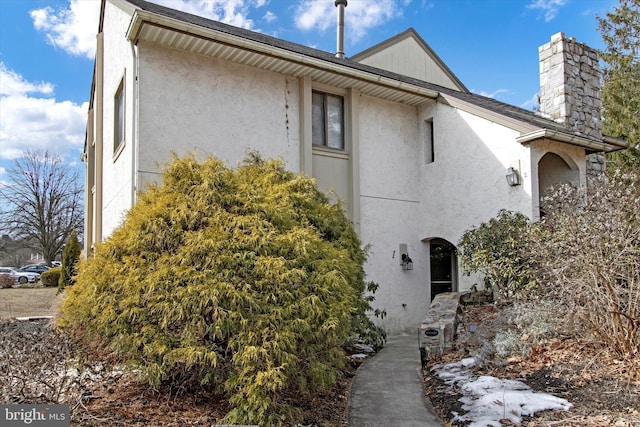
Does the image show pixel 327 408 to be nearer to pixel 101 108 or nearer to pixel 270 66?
pixel 270 66

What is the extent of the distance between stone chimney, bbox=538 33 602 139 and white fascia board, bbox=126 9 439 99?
3.61 m

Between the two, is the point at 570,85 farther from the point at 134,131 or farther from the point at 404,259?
the point at 134,131

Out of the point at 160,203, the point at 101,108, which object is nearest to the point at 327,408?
the point at 160,203

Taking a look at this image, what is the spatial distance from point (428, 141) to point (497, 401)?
7887 millimetres

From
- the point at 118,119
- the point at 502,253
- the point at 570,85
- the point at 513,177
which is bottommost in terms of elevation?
the point at 502,253

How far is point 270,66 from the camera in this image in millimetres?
9703

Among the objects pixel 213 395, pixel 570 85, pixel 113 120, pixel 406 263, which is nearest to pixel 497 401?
pixel 213 395

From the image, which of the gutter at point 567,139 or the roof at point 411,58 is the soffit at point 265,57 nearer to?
the gutter at point 567,139

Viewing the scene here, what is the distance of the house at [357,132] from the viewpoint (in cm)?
870

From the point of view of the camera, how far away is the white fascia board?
7.91m

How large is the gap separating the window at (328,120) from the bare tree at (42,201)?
31.0m

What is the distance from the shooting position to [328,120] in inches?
428

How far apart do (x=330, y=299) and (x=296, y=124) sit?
5763 millimetres
